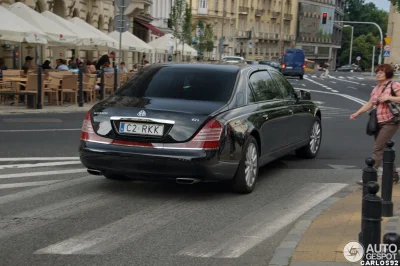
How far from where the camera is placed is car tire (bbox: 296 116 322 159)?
1159 centimetres

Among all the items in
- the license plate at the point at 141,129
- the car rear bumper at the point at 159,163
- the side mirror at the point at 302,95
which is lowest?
the car rear bumper at the point at 159,163

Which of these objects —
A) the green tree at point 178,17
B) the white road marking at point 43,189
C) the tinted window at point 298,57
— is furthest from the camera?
the tinted window at point 298,57

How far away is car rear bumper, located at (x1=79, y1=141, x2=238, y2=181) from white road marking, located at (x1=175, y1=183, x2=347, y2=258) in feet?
2.20

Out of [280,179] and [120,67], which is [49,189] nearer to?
[280,179]

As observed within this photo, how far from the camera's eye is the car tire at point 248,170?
27.2 ft

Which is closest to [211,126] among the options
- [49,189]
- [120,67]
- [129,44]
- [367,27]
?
[49,189]

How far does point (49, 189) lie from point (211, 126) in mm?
2069

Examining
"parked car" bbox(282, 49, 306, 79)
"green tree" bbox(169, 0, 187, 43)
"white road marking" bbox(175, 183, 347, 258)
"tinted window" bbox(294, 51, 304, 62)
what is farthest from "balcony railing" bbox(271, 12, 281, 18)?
"white road marking" bbox(175, 183, 347, 258)

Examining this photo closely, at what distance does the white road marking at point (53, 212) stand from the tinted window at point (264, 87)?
239cm

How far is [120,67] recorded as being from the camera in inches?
1105

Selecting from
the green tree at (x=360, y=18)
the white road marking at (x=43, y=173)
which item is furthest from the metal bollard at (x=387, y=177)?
the green tree at (x=360, y=18)

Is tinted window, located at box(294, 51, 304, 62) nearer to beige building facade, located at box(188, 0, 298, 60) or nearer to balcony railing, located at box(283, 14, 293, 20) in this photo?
beige building facade, located at box(188, 0, 298, 60)

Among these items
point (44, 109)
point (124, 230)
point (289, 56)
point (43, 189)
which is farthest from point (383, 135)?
point (289, 56)

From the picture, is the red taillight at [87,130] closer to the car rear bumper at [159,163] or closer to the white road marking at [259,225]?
the car rear bumper at [159,163]
